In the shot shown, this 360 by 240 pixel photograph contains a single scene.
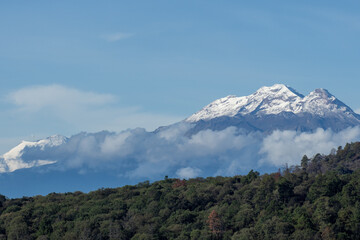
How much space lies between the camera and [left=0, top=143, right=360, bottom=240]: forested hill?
378 ft

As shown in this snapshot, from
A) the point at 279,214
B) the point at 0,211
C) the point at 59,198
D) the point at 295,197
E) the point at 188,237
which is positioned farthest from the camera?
the point at 59,198

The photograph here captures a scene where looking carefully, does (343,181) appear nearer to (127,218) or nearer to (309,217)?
(309,217)

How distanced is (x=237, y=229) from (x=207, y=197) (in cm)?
2230

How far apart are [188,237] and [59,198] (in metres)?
54.4

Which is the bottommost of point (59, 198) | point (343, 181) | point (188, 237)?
point (188, 237)

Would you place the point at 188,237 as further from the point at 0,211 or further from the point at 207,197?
the point at 0,211

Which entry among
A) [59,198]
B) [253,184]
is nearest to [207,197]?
[253,184]

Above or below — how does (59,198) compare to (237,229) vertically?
above

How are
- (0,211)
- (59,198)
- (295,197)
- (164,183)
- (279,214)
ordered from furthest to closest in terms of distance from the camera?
(164,183)
(59,198)
(0,211)
(295,197)
(279,214)

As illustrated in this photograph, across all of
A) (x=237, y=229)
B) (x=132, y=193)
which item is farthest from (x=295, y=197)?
(x=132, y=193)

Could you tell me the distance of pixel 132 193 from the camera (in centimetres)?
15650

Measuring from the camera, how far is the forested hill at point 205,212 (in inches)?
4537

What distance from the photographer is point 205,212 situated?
133 meters

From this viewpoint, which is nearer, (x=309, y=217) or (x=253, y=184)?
(x=309, y=217)
